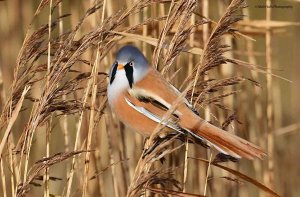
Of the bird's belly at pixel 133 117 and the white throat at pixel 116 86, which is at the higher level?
the white throat at pixel 116 86

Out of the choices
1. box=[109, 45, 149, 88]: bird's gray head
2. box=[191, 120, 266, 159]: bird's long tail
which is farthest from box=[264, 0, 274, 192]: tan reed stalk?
box=[191, 120, 266, 159]: bird's long tail

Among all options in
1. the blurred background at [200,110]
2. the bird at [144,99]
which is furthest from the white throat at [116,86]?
the blurred background at [200,110]

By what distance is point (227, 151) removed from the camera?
10.6ft

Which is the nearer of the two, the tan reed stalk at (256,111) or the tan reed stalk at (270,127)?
the tan reed stalk at (270,127)

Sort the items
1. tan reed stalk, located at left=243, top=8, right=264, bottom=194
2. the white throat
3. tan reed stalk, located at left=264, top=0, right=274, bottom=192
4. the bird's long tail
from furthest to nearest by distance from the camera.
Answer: tan reed stalk, located at left=243, top=8, right=264, bottom=194 < tan reed stalk, located at left=264, top=0, right=274, bottom=192 < the white throat < the bird's long tail

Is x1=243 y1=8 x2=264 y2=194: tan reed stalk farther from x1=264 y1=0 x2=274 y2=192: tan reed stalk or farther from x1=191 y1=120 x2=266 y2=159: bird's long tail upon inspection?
x1=191 y1=120 x2=266 y2=159: bird's long tail

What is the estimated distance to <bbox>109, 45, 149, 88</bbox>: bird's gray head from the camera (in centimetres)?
362

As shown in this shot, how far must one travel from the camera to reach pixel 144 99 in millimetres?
3635

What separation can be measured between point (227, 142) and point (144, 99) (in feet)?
1.71

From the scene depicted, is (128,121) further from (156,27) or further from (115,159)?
(115,159)

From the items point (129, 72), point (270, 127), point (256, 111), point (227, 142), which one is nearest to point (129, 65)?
point (129, 72)

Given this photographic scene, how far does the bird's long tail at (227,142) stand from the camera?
3154 mm

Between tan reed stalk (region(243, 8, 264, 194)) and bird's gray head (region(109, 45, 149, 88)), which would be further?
tan reed stalk (region(243, 8, 264, 194))

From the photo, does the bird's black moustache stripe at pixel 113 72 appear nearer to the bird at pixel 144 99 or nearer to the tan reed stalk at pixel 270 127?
the bird at pixel 144 99
